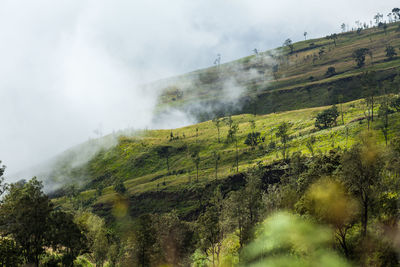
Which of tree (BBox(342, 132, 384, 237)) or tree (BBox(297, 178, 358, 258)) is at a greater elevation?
tree (BBox(342, 132, 384, 237))

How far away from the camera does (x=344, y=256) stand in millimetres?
41750

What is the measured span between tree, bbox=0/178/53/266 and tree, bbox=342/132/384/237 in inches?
2216

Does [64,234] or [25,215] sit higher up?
[25,215]

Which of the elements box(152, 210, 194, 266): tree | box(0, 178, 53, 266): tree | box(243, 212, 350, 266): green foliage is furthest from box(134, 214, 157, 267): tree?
box(243, 212, 350, 266): green foliage

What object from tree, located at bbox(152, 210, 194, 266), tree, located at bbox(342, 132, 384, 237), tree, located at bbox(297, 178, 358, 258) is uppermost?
tree, located at bbox(342, 132, 384, 237)

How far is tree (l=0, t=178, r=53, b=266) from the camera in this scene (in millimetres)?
54594

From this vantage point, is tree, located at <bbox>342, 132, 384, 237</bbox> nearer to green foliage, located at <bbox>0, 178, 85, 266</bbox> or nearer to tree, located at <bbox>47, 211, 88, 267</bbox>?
green foliage, located at <bbox>0, 178, 85, 266</bbox>

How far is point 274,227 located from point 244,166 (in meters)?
132

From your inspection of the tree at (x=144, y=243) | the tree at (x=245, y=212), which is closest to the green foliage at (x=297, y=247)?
the tree at (x=245, y=212)

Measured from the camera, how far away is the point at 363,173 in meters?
43.7

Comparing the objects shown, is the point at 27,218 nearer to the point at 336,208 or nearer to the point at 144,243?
the point at 144,243

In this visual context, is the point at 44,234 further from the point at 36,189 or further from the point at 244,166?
the point at 244,166

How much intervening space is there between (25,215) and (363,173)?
197 feet

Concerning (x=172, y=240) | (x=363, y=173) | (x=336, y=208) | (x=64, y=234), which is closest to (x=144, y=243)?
(x=172, y=240)
